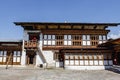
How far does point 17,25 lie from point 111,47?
1667 cm

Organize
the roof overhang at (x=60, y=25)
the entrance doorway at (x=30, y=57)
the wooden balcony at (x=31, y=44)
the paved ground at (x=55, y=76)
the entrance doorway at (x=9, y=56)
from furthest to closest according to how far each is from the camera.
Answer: the entrance doorway at (x=30, y=57), the entrance doorway at (x=9, y=56), the roof overhang at (x=60, y=25), the wooden balcony at (x=31, y=44), the paved ground at (x=55, y=76)

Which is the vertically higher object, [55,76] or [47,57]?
[47,57]

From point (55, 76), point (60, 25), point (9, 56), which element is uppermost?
point (60, 25)

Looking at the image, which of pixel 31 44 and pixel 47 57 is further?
pixel 47 57

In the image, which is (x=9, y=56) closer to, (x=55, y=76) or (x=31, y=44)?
(x=31, y=44)

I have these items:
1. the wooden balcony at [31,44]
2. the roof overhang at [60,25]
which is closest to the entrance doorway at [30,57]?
the wooden balcony at [31,44]

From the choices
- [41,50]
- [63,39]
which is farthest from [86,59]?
[41,50]

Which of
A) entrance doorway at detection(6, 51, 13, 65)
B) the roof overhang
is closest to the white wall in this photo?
the roof overhang

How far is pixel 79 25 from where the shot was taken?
103 feet

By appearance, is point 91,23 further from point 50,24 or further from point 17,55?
point 17,55

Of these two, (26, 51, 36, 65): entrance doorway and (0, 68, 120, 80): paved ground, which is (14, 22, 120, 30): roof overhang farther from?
(0, 68, 120, 80): paved ground

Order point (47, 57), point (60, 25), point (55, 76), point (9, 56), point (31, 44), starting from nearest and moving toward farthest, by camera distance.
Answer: point (55, 76)
point (31, 44)
point (9, 56)
point (47, 57)
point (60, 25)

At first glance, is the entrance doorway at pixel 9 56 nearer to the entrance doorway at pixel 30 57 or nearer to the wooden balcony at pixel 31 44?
the entrance doorway at pixel 30 57

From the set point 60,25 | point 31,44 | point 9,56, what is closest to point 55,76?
point 31,44
